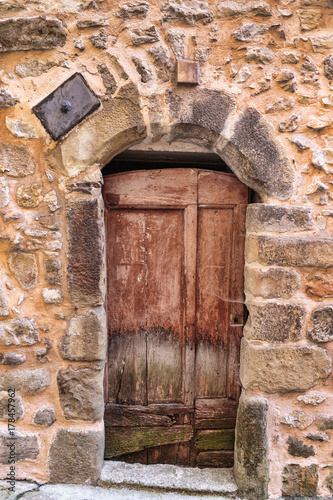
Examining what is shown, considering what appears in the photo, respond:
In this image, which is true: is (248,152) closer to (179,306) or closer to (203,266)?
(203,266)

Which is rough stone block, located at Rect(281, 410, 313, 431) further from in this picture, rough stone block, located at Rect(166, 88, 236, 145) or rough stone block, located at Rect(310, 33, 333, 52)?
rough stone block, located at Rect(310, 33, 333, 52)

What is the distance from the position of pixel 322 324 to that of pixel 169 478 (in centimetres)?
130

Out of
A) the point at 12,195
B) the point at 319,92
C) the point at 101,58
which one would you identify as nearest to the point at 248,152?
the point at 319,92

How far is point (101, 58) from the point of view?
1789 mm

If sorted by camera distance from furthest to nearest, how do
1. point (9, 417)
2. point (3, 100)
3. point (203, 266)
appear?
1. point (203, 266)
2. point (9, 417)
3. point (3, 100)

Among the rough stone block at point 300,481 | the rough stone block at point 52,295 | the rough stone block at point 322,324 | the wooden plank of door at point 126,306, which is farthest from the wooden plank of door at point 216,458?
the rough stone block at point 52,295

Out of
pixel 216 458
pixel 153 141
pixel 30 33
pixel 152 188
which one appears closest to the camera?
pixel 30 33

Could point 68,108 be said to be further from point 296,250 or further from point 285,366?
point 285,366

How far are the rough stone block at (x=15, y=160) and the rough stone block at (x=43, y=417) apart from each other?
1.36 m

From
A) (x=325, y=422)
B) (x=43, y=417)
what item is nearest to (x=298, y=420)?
(x=325, y=422)

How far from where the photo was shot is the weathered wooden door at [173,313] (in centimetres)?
213

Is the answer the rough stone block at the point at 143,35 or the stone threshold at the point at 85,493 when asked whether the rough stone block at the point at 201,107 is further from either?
the stone threshold at the point at 85,493

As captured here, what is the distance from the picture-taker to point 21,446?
74.7 inches

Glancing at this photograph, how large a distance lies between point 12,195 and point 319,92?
1.83m
